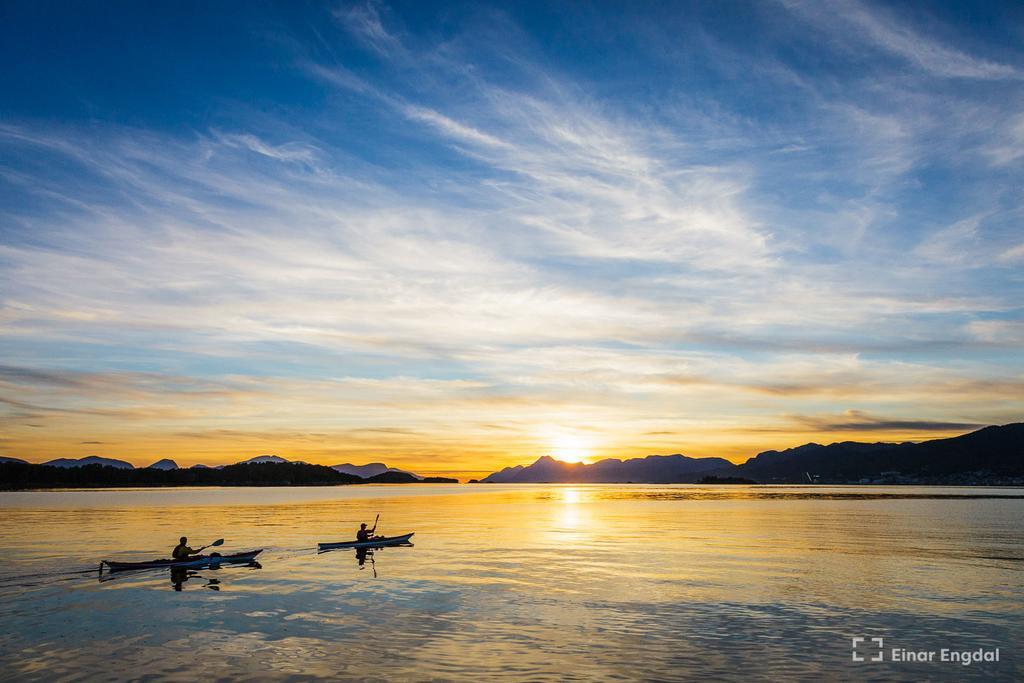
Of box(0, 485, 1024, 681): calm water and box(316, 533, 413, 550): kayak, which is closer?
box(0, 485, 1024, 681): calm water

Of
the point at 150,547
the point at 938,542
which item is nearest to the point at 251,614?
the point at 150,547

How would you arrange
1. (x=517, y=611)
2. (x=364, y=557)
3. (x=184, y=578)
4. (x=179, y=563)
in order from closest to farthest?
(x=517, y=611), (x=184, y=578), (x=179, y=563), (x=364, y=557)

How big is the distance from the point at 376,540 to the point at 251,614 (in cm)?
2833

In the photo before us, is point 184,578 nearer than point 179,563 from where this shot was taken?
Yes

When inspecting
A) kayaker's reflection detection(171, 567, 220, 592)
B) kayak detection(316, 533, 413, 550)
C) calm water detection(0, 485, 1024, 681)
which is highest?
kayak detection(316, 533, 413, 550)

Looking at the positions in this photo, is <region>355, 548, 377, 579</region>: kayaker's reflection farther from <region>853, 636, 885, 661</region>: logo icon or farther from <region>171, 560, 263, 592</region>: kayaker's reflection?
<region>853, 636, 885, 661</region>: logo icon

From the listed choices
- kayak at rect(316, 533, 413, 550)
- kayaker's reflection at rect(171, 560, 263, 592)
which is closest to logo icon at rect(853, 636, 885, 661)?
kayaker's reflection at rect(171, 560, 263, 592)

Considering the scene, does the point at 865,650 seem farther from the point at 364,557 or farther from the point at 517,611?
the point at 364,557

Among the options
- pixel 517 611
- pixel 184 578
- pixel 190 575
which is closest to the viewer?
pixel 517 611

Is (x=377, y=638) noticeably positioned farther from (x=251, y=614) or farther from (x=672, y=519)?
(x=672, y=519)

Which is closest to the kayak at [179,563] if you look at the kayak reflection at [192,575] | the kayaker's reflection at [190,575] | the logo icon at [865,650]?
the kayak reflection at [192,575]

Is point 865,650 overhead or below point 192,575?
overhead

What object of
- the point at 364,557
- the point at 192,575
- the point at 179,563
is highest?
the point at 179,563

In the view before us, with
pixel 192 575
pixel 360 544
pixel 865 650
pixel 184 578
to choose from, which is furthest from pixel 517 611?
pixel 360 544
